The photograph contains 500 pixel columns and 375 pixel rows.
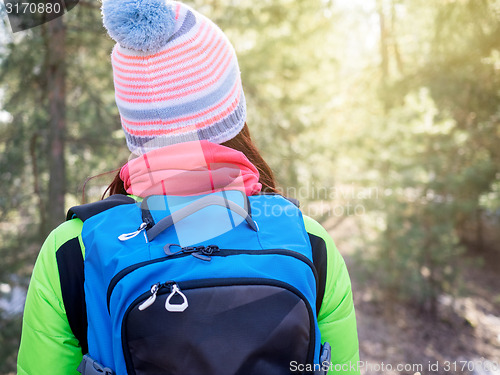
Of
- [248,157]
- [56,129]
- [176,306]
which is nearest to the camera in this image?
[176,306]

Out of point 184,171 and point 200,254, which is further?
point 184,171

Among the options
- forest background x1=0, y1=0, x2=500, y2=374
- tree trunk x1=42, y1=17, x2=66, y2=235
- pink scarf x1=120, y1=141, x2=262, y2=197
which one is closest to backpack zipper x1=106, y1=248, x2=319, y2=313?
pink scarf x1=120, y1=141, x2=262, y2=197

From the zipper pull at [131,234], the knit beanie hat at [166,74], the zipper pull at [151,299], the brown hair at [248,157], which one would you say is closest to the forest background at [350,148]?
the brown hair at [248,157]

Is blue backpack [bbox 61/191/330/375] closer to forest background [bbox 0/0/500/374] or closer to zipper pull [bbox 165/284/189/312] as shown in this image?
zipper pull [bbox 165/284/189/312]

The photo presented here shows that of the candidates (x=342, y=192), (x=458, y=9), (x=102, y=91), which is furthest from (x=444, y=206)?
(x=102, y=91)

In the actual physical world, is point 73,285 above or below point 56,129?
above

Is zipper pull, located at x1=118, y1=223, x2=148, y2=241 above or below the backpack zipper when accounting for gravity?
above

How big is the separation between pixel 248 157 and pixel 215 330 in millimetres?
670

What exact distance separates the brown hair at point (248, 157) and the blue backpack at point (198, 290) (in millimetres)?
294

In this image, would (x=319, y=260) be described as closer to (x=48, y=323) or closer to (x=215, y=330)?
(x=215, y=330)

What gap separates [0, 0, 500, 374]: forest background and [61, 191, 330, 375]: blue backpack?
Answer: 2369mm

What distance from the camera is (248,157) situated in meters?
1.39

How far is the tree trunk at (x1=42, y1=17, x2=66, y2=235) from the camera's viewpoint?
406cm

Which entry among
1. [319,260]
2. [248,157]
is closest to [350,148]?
[248,157]
